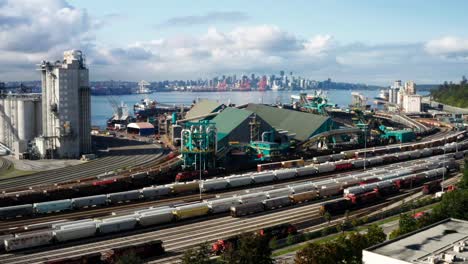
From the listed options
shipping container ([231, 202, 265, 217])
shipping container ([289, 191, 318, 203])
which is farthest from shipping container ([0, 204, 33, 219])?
shipping container ([289, 191, 318, 203])

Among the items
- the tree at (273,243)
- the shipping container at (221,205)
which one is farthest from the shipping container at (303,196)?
the tree at (273,243)

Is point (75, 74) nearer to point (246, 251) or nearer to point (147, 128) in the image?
point (147, 128)

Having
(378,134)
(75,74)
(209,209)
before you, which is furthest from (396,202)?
(378,134)

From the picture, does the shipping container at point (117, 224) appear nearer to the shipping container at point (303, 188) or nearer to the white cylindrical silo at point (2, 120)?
the shipping container at point (303, 188)

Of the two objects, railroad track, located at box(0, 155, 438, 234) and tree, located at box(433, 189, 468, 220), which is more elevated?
tree, located at box(433, 189, 468, 220)

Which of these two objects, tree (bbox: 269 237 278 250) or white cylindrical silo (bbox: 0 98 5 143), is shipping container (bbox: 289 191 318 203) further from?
white cylindrical silo (bbox: 0 98 5 143)

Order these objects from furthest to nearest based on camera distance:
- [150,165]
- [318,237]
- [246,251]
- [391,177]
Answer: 1. [150,165]
2. [391,177]
3. [318,237]
4. [246,251]
